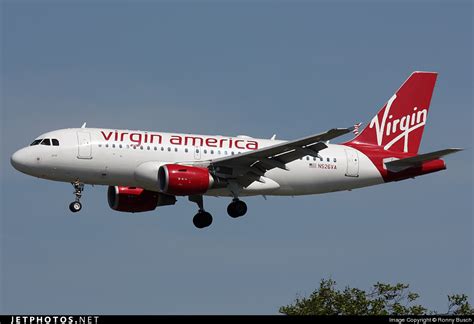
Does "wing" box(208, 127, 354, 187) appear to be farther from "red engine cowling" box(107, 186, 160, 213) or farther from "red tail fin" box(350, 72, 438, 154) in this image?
"red tail fin" box(350, 72, 438, 154)

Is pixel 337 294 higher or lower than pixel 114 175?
lower

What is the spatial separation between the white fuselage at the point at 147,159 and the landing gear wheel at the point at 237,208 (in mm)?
636

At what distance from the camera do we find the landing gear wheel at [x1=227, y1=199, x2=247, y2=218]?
60.1m

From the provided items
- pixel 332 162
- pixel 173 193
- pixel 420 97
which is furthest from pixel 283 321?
pixel 420 97

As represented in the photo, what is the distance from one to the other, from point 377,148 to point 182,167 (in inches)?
471

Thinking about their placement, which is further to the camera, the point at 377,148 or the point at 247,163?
the point at 377,148

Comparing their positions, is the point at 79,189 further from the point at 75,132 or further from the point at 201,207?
the point at 201,207

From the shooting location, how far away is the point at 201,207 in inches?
2495

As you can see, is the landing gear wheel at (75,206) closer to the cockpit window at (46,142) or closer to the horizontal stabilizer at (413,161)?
the cockpit window at (46,142)

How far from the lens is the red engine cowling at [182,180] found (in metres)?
57.3

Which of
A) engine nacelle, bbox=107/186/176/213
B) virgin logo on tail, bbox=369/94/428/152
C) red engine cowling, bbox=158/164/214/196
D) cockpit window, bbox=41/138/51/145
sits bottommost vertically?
red engine cowling, bbox=158/164/214/196

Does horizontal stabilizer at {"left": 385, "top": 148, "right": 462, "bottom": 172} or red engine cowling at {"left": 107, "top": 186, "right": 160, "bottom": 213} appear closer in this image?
horizontal stabilizer at {"left": 385, "top": 148, "right": 462, "bottom": 172}

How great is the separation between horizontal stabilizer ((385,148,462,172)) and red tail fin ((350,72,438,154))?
197cm

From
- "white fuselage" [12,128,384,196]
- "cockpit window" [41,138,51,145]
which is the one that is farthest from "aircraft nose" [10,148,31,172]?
"cockpit window" [41,138,51,145]
